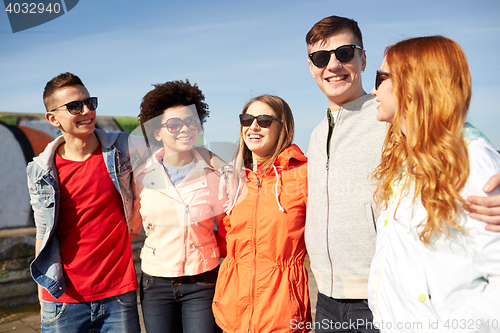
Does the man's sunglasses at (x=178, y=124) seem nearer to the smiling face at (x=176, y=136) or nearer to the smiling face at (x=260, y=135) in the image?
the smiling face at (x=176, y=136)

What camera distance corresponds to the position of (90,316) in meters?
2.76

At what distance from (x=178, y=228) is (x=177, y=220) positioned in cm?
6

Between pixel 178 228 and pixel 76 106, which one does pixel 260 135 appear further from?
pixel 76 106

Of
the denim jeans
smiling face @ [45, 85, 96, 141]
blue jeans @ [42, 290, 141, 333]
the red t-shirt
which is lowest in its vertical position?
blue jeans @ [42, 290, 141, 333]

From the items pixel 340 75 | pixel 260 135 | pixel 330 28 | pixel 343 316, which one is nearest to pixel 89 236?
pixel 260 135

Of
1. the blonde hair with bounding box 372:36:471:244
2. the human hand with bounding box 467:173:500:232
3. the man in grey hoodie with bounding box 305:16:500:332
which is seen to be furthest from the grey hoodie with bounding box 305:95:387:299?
the human hand with bounding box 467:173:500:232

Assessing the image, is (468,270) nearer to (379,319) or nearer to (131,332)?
(379,319)

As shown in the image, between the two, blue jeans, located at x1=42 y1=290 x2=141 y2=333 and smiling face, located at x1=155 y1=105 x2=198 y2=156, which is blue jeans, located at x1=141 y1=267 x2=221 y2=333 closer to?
blue jeans, located at x1=42 y1=290 x2=141 y2=333

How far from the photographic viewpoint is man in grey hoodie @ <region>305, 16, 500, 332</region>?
2.16m

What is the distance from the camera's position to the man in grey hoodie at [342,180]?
2162 mm

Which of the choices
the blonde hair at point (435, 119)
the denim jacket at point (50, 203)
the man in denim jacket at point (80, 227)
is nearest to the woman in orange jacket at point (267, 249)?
the man in denim jacket at point (80, 227)

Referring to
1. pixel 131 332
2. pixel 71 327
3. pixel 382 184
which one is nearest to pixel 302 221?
pixel 382 184

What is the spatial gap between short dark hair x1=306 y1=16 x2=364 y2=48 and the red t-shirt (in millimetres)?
1806

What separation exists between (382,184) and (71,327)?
2.34 meters
